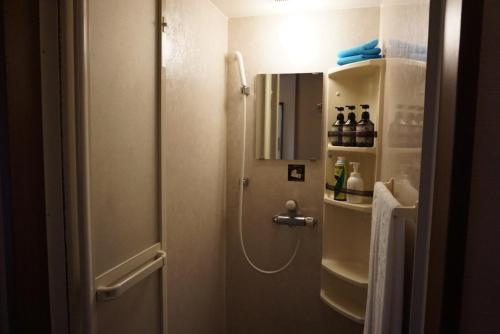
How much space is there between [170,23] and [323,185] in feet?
4.01

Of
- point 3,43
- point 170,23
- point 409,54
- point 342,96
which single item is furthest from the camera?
point 342,96

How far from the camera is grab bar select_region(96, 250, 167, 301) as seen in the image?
782 mm

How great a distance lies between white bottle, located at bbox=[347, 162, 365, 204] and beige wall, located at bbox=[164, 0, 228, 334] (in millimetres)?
784

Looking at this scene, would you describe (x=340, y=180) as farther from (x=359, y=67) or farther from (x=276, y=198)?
(x=359, y=67)

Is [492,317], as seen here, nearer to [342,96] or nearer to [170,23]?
[170,23]

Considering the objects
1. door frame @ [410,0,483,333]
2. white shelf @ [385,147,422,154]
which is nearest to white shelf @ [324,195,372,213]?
white shelf @ [385,147,422,154]

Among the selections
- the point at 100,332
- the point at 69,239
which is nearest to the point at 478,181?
the point at 69,239

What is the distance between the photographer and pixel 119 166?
2.84ft

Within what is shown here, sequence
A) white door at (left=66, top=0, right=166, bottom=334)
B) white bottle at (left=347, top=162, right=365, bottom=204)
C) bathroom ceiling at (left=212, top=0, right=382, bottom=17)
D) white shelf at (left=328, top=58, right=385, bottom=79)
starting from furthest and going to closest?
bathroom ceiling at (left=212, top=0, right=382, bottom=17) → white bottle at (left=347, top=162, right=365, bottom=204) → white shelf at (left=328, top=58, right=385, bottom=79) → white door at (left=66, top=0, right=166, bottom=334)

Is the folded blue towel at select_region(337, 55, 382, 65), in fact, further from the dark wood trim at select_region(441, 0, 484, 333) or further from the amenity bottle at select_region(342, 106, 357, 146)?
the dark wood trim at select_region(441, 0, 484, 333)

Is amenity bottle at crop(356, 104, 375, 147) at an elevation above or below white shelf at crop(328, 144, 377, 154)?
above

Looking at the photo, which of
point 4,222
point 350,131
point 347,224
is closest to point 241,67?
point 350,131

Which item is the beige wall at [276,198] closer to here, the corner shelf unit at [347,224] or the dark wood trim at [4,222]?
the corner shelf unit at [347,224]

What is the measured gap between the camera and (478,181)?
0.39 m
